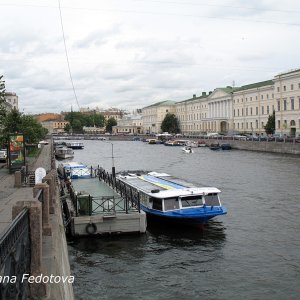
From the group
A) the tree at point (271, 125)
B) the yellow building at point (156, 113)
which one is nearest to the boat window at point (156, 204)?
the tree at point (271, 125)

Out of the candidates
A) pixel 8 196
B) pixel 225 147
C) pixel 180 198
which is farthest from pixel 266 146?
pixel 8 196

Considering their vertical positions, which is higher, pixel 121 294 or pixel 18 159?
pixel 18 159

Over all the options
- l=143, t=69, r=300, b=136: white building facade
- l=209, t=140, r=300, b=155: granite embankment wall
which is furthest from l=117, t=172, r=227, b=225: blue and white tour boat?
l=143, t=69, r=300, b=136: white building facade

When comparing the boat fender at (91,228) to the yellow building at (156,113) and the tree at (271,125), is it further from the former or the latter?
the yellow building at (156,113)

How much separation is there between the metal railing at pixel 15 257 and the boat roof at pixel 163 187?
13.5 metres

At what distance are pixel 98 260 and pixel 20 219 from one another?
9891 mm

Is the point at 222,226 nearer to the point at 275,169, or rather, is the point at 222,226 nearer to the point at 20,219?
the point at 20,219

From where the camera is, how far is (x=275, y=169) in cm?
4541

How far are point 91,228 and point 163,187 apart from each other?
5.73 metres

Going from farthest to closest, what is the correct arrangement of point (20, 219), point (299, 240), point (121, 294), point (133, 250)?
1. point (299, 240)
2. point (133, 250)
3. point (121, 294)
4. point (20, 219)

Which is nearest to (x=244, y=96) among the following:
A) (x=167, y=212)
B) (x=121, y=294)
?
(x=167, y=212)

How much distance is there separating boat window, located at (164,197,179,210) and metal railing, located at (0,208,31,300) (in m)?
13.3

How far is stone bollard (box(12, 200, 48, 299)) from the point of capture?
21.2 ft

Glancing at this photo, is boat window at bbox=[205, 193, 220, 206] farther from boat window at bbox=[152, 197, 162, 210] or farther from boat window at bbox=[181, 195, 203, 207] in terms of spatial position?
boat window at bbox=[152, 197, 162, 210]
